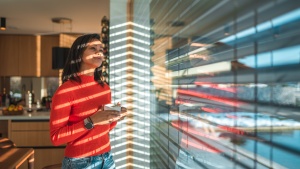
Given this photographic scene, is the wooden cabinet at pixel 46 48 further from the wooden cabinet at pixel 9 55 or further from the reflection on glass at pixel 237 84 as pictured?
the reflection on glass at pixel 237 84

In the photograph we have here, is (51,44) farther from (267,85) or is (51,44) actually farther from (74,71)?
(267,85)

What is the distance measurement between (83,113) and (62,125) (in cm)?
11

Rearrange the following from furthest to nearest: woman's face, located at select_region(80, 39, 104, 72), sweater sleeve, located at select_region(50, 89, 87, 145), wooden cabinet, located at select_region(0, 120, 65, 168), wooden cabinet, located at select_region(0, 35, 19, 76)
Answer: wooden cabinet, located at select_region(0, 35, 19, 76) < wooden cabinet, located at select_region(0, 120, 65, 168) < woman's face, located at select_region(80, 39, 104, 72) < sweater sleeve, located at select_region(50, 89, 87, 145)

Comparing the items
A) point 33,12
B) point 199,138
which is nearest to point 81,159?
point 199,138

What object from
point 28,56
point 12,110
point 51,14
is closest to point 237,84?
point 12,110

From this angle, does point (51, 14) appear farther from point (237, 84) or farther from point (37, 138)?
point (237, 84)

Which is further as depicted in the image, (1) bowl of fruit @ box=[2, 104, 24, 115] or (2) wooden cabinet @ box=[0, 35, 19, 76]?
(2) wooden cabinet @ box=[0, 35, 19, 76]

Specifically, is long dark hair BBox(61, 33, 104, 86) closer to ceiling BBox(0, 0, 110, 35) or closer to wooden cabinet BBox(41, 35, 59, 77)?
ceiling BBox(0, 0, 110, 35)

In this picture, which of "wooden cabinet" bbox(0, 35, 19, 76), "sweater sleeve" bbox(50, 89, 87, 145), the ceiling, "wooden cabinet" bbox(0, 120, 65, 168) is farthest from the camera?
"wooden cabinet" bbox(0, 35, 19, 76)

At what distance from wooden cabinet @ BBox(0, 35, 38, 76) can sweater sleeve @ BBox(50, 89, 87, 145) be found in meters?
5.88

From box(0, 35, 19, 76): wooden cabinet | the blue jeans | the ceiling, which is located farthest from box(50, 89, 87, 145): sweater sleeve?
box(0, 35, 19, 76): wooden cabinet

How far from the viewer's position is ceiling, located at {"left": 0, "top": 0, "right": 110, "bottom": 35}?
4035 mm

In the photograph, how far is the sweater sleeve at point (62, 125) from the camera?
1.15 metres

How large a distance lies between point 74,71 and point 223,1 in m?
0.89
